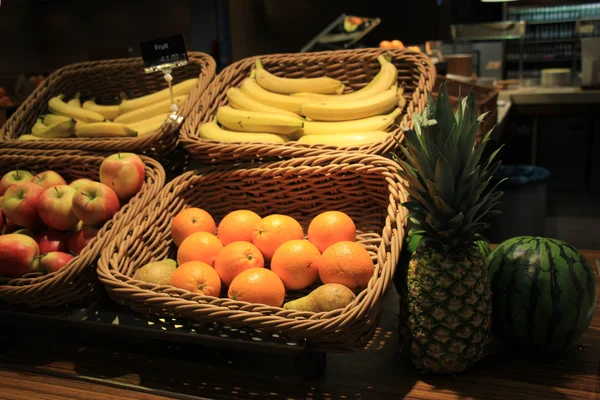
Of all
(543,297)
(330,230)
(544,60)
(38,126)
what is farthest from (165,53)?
(544,60)

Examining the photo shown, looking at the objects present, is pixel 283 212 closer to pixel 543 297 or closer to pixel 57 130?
pixel 543 297

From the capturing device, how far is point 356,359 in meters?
1.17

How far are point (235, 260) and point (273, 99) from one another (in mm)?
791

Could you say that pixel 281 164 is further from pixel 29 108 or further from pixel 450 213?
pixel 29 108

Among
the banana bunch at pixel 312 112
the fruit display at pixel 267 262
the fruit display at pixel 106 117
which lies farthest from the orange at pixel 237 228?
the fruit display at pixel 106 117

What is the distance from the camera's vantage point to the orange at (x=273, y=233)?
4.31 ft

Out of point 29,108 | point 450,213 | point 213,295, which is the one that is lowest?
point 213,295

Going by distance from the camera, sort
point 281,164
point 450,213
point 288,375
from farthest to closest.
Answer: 1. point 281,164
2. point 288,375
3. point 450,213

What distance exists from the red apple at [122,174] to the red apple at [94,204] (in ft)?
0.18

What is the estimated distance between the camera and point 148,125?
1.95 m

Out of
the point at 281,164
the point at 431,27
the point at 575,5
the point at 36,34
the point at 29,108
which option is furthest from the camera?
the point at 575,5

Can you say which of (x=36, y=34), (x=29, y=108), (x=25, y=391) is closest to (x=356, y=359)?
(x=25, y=391)

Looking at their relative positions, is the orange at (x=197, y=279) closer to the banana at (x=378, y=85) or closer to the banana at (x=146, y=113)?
the banana at (x=378, y=85)

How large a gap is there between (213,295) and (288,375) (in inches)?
9.6
